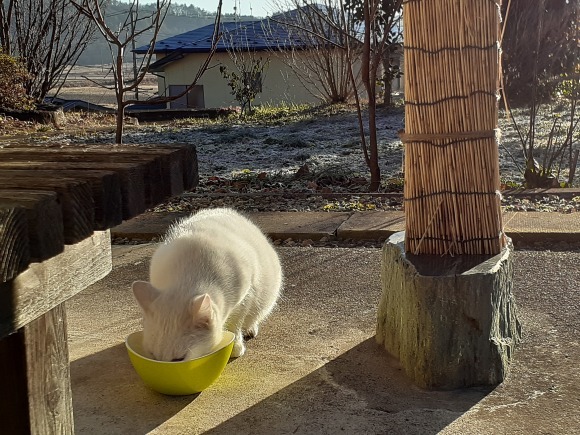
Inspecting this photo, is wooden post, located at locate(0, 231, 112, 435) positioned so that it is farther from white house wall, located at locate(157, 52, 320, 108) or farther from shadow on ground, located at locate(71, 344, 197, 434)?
white house wall, located at locate(157, 52, 320, 108)

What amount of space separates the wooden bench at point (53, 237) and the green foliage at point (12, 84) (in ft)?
35.4

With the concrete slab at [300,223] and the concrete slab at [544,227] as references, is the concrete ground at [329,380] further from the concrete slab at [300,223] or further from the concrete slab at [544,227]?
the concrete slab at [300,223]

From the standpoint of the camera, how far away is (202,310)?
2.33m

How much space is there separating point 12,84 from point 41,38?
2.13 meters

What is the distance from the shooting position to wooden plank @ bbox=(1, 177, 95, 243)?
1448 millimetres

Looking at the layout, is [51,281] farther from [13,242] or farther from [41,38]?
[41,38]

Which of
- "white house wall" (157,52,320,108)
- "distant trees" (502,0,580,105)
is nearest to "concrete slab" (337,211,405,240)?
"distant trees" (502,0,580,105)

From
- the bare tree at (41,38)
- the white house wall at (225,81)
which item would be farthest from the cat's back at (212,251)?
the white house wall at (225,81)

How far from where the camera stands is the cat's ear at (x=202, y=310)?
91.2 inches

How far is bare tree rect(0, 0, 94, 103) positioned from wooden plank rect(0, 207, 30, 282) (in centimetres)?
1287

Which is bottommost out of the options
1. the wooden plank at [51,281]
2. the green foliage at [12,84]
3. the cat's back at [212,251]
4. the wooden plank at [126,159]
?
the cat's back at [212,251]

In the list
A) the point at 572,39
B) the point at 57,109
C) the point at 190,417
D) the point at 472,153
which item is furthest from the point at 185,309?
the point at 57,109

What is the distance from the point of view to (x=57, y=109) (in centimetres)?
1280

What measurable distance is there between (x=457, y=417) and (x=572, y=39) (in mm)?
10225
